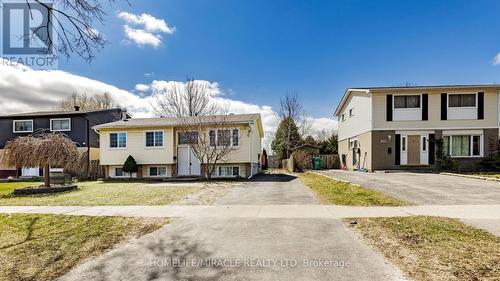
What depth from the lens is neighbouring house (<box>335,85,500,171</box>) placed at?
63.3ft

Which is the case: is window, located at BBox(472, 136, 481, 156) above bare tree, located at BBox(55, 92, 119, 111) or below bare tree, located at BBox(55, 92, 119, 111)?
below

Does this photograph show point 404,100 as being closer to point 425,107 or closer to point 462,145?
point 425,107

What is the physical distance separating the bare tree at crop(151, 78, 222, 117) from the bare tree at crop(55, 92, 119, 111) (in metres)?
12.8

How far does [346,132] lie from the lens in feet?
88.0

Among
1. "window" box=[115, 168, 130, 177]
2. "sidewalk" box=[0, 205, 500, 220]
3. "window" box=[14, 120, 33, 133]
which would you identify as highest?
"window" box=[14, 120, 33, 133]

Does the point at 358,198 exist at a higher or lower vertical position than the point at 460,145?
lower

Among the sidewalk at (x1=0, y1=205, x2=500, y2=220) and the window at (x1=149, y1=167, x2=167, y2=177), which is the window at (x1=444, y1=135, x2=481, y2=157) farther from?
the window at (x1=149, y1=167, x2=167, y2=177)

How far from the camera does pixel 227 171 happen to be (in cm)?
2002

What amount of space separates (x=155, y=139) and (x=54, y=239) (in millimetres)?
15481

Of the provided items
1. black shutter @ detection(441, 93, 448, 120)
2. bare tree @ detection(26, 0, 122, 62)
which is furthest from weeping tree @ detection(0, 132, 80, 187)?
black shutter @ detection(441, 93, 448, 120)

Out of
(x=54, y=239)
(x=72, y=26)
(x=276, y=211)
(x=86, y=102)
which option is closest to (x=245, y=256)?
(x=276, y=211)

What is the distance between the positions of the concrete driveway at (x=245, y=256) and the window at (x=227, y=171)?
13.8 m

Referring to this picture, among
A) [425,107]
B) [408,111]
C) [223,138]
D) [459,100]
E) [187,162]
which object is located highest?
[459,100]

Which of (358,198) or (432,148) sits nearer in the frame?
(358,198)
